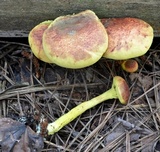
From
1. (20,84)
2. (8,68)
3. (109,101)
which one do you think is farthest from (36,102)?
(109,101)

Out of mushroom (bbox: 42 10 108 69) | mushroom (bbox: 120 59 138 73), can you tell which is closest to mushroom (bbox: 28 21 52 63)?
mushroom (bbox: 42 10 108 69)

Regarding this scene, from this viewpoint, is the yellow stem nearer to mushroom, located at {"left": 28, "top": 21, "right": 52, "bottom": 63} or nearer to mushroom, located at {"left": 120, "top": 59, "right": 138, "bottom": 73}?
mushroom, located at {"left": 120, "top": 59, "right": 138, "bottom": 73}

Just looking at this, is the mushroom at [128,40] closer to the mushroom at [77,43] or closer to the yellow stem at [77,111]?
the mushroom at [77,43]

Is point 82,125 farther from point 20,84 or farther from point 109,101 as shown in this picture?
point 20,84

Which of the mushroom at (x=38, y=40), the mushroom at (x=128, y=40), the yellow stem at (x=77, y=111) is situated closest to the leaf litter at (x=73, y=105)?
the yellow stem at (x=77, y=111)

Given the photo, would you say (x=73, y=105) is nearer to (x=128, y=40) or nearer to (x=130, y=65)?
(x=130, y=65)

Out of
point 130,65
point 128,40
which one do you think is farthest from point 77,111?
point 128,40

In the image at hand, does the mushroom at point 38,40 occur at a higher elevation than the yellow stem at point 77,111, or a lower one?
higher
